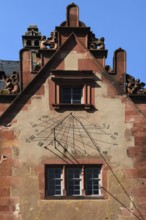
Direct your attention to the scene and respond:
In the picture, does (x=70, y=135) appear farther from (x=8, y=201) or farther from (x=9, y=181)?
(x=8, y=201)

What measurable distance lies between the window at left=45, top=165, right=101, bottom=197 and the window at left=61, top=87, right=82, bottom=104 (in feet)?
8.66

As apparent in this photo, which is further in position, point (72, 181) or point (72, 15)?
point (72, 15)

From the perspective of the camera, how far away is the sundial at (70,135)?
22.7 meters

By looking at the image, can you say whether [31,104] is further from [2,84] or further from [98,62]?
[2,84]

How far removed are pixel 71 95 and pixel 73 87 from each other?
343 mm

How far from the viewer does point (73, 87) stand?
23.8 metres

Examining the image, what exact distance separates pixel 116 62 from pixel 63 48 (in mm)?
2214

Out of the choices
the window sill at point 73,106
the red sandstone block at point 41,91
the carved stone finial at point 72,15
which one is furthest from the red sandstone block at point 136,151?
the carved stone finial at point 72,15

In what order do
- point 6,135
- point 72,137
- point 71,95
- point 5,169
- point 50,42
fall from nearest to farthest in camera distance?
point 5,169, point 6,135, point 72,137, point 71,95, point 50,42

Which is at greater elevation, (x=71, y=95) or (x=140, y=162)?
(x=71, y=95)

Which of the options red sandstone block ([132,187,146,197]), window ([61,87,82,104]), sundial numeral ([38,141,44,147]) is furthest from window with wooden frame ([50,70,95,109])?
red sandstone block ([132,187,146,197])

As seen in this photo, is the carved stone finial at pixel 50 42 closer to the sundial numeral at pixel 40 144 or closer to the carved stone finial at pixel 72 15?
the carved stone finial at pixel 72 15

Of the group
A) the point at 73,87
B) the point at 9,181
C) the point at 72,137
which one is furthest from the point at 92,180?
the point at 73,87

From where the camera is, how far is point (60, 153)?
893 inches
